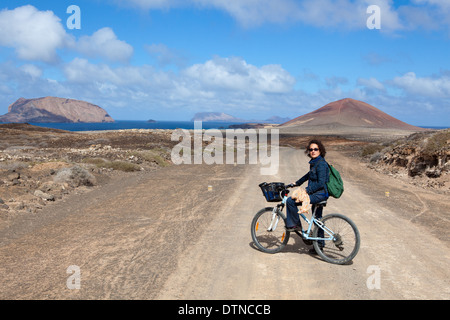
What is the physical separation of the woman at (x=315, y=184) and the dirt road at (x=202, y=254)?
28.5 inches

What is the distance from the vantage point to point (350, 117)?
143500mm

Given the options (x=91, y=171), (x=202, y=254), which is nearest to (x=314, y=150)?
(x=202, y=254)

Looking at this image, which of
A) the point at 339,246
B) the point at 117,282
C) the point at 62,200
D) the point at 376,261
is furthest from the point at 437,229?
the point at 62,200

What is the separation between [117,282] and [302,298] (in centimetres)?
270

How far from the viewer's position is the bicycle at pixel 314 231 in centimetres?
609

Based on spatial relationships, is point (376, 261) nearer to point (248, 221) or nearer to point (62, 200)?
point (248, 221)

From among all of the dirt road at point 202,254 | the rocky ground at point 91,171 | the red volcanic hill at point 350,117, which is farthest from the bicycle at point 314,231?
the red volcanic hill at point 350,117

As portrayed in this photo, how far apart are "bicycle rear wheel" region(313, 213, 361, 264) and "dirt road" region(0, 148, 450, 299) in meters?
0.22

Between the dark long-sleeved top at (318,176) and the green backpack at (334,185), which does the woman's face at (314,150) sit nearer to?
the dark long-sleeved top at (318,176)

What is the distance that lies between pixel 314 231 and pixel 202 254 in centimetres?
206

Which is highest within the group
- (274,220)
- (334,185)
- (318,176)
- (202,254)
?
(318,176)

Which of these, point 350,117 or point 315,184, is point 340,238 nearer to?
point 315,184

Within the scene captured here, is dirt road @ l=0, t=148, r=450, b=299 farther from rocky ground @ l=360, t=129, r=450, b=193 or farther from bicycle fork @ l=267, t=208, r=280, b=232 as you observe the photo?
rocky ground @ l=360, t=129, r=450, b=193

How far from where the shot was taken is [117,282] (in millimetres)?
5340
